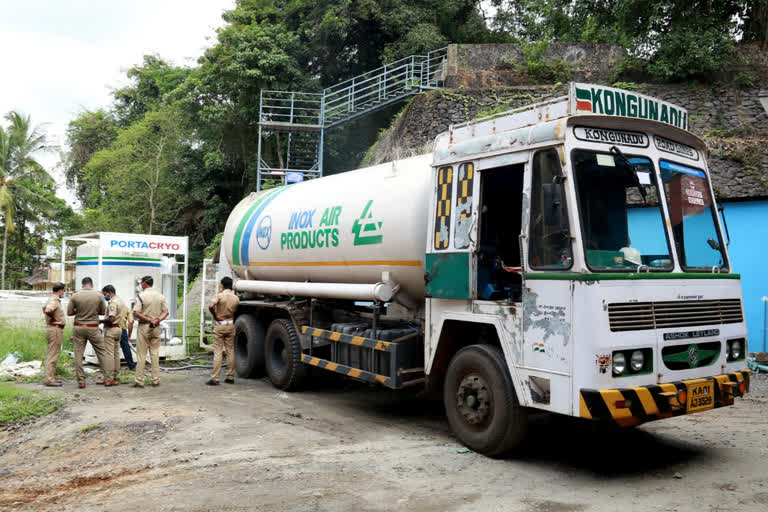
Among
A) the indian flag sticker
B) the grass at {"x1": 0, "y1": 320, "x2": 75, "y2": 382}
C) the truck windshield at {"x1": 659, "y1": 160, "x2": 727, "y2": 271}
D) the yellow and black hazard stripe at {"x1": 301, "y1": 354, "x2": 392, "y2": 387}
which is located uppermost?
the indian flag sticker

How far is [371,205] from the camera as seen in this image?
317 inches

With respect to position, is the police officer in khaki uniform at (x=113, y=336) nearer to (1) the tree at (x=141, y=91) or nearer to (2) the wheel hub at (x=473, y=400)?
(2) the wheel hub at (x=473, y=400)

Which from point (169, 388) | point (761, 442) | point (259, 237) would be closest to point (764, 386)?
point (761, 442)

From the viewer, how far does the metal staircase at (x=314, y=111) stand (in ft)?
83.7

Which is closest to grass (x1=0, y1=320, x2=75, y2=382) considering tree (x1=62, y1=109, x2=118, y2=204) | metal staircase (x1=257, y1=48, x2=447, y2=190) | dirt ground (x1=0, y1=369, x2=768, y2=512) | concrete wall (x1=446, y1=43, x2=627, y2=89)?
dirt ground (x1=0, y1=369, x2=768, y2=512)

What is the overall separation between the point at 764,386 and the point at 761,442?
3962 mm

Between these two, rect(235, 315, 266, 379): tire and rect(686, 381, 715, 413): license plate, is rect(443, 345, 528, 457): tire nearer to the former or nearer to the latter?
rect(686, 381, 715, 413): license plate

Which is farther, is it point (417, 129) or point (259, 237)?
point (417, 129)

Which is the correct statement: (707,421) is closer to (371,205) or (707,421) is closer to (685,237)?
(685,237)

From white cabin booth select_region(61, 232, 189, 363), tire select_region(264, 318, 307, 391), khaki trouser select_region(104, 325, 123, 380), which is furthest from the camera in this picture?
white cabin booth select_region(61, 232, 189, 363)

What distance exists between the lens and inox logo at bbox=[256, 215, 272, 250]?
10398 mm

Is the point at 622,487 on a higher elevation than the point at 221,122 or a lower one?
lower

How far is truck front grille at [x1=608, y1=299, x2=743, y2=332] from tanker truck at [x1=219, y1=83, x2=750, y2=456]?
0.05ft

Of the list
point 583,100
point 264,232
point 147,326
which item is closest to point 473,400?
point 583,100
